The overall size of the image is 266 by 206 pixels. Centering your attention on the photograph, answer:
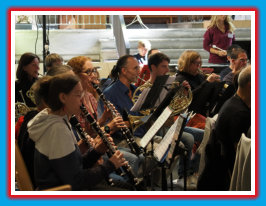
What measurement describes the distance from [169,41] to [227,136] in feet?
22.3

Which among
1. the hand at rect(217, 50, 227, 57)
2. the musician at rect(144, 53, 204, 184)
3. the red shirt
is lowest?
the musician at rect(144, 53, 204, 184)

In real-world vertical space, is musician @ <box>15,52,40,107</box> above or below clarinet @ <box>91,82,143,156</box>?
above

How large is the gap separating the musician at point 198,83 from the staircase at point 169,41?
414cm

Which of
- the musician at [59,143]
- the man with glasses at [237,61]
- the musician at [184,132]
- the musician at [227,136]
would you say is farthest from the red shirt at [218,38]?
the musician at [59,143]

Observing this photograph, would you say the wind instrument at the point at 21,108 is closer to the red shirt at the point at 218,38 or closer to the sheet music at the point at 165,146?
the sheet music at the point at 165,146

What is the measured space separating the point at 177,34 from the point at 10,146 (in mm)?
8016

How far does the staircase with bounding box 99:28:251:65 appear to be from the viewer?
9.51m

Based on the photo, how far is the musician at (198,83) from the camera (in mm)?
4559

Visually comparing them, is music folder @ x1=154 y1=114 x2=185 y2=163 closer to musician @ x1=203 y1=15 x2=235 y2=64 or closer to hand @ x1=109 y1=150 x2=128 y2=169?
hand @ x1=109 y1=150 x2=128 y2=169

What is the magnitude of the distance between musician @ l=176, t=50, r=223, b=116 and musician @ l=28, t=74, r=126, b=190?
7.10 ft

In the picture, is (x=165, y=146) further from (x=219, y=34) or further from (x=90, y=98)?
(x=219, y=34)

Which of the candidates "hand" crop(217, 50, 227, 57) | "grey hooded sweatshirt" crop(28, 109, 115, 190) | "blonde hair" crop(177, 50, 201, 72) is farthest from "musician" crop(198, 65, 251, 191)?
"hand" crop(217, 50, 227, 57)

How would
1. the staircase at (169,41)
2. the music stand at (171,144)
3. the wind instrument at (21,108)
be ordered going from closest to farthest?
the music stand at (171,144) → the wind instrument at (21,108) → the staircase at (169,41)
